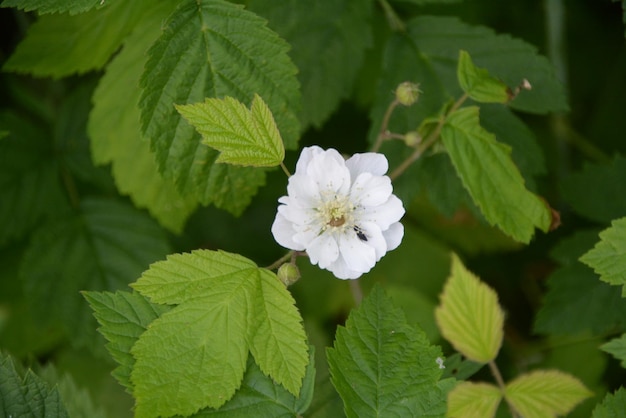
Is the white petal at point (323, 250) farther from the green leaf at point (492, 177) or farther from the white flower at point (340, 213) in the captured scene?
the green leaf at point (492, 177)

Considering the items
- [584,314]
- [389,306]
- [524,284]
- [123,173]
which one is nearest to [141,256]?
[123,173]

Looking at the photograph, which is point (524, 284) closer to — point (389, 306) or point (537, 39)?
point (537, 39)

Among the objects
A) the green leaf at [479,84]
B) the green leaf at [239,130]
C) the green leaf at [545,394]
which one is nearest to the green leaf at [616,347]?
the green leaf at [545,394]

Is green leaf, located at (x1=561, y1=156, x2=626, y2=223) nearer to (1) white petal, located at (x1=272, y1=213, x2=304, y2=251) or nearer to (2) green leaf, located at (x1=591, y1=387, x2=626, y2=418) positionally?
(2) green leaf, located at (x1=591, y1=387, x2=626, y2=418)

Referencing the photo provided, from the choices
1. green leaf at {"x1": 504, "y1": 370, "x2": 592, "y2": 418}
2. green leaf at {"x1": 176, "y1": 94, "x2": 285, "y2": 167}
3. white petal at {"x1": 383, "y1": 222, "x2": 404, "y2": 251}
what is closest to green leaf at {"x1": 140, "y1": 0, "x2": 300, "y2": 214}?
Result: green leaf at {"x1": 176, "y1": 94, "x2": 285, "y2": 167}

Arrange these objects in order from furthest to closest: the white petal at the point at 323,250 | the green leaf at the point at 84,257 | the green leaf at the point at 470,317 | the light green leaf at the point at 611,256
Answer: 1. the green leaf at the point at 84,257
2. the green leaf at the point at 470,317
3. the light green leaf at the point at 611,256
4. the white petal at the point at 323,250

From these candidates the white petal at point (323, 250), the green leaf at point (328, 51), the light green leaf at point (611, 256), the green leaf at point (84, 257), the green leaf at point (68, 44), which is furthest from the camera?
the green leaf at point (84, 257)
